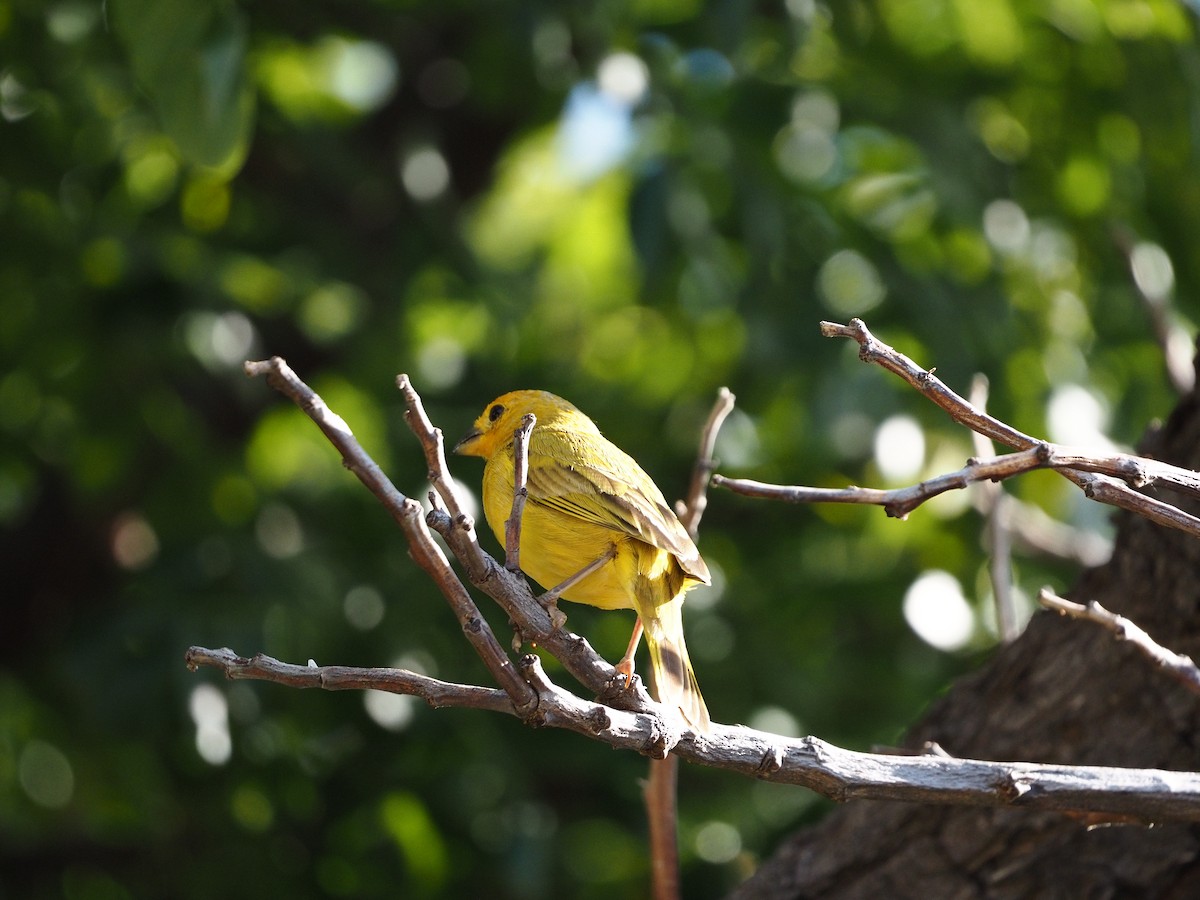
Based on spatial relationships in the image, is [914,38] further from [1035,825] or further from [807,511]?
[1035,825]

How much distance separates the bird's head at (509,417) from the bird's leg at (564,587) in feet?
2.71

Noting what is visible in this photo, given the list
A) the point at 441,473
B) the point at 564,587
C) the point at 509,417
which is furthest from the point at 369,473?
the point at 509,417

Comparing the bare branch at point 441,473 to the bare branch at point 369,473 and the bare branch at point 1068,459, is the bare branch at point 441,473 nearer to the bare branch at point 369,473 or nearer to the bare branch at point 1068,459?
the bare branch at point 369,473

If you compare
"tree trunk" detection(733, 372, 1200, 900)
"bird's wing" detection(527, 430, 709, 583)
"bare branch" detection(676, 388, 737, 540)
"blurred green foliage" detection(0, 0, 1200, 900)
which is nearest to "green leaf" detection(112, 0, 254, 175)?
"blurred green foliage" detection(0, 0, 1200, 900)

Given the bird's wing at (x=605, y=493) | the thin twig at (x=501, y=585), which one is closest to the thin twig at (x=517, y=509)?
the thin twig at (x=501, y=585)

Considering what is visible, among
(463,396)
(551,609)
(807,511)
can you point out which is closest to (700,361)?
(807,511)

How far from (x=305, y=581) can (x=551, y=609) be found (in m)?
2.48

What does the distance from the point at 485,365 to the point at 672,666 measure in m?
2.73

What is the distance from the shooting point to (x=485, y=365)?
503 centimetres

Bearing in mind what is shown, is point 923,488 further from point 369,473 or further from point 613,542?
point 613,542

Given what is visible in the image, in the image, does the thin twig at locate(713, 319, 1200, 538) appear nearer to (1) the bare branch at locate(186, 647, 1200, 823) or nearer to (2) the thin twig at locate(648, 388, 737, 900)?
(1) the bare branch at locate(186, 647, 1200, 823)

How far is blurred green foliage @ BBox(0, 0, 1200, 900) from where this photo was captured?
13.9 feet

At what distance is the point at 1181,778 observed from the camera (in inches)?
84.4

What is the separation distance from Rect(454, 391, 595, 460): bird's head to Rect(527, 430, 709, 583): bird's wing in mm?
395
